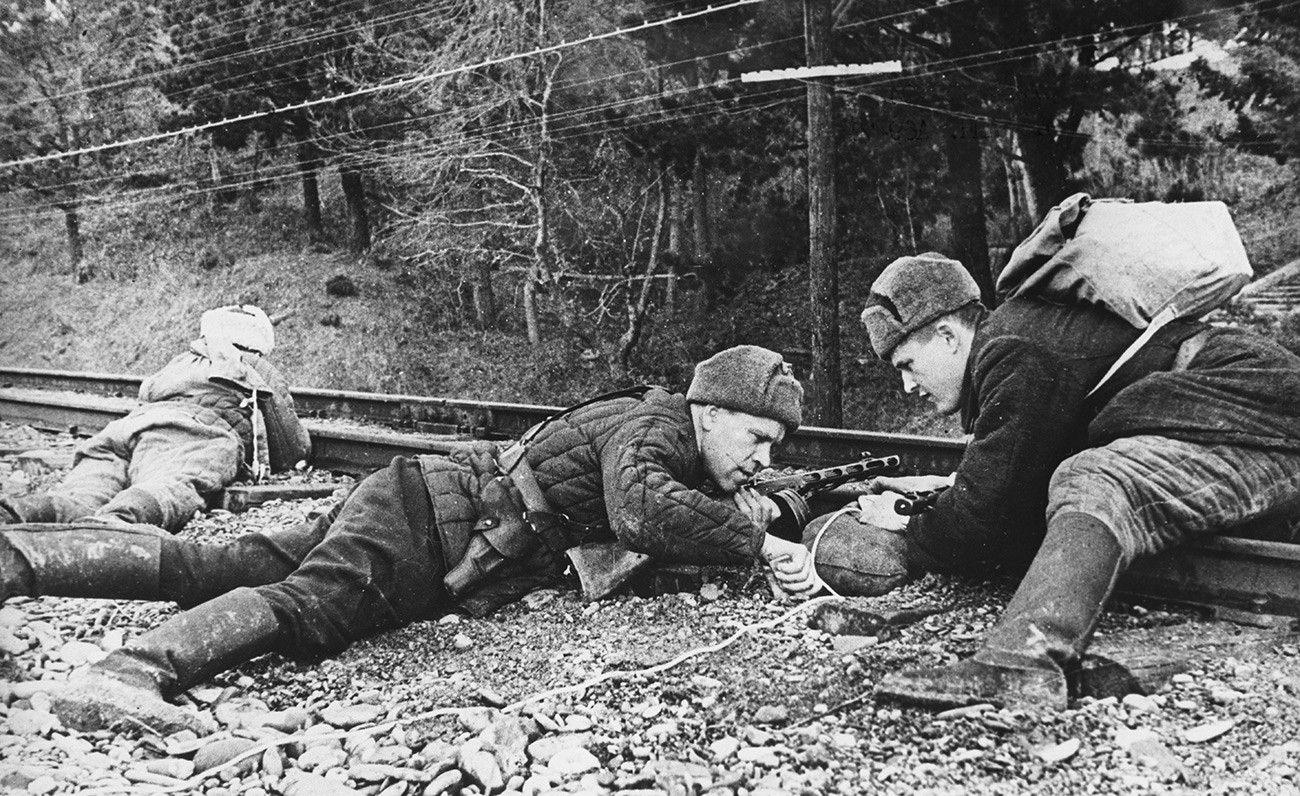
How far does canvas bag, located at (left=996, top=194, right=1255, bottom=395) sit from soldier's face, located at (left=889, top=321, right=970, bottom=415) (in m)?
0.43

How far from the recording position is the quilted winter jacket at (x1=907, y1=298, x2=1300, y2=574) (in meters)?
3.27

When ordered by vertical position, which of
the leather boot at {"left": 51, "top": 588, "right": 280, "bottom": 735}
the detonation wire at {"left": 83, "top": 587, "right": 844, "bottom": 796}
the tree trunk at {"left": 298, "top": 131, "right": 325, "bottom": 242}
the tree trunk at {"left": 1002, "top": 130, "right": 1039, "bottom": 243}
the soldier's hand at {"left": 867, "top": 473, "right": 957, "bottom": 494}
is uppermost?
the tree trunk at {"left": 298, "top": 131, "right": 325, "bottom": 242}

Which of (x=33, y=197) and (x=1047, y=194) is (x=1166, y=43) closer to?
(x=1047, y=194)

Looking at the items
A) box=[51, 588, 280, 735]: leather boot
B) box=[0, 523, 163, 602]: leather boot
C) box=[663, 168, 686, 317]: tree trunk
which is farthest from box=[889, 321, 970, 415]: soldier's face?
box=[663, 168, 686, 317]: tree trunk

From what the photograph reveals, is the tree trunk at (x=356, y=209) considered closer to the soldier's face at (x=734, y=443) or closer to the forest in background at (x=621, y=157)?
the forest in background at (x=621, y=157)

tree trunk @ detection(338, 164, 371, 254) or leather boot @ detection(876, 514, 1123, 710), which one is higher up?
tree trunk @ detection(338, 164, 371, 254)

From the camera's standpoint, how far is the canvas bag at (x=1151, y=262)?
3352 millimetres

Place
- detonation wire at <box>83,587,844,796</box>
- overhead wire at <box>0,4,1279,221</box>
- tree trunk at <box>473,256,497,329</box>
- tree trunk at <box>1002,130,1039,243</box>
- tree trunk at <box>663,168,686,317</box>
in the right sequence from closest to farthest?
1. detonation wire at <box>83,587,844,796</box>
2. overhead wire at <box>0,4,1279,221</box>
3. tree trunk at <box>1002,130,1039,243</box>
4. tree trunk at <box>663,168,686,317</box>
5. tree trunk at <box>473,256,497,329</box>

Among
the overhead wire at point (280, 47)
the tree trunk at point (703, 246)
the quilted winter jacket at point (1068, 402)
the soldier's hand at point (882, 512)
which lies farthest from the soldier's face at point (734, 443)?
the tree trunk at point (703, 246)

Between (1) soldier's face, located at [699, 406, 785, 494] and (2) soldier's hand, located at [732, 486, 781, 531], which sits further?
(2) soldier's hand, located at [732, 486, 781, 531]

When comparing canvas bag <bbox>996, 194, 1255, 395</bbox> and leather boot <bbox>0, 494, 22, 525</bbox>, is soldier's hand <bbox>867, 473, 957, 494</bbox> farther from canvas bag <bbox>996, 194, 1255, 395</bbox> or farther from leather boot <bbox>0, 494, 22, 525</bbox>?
leather boot <bbox>0, 494, 22, 525</bbox>

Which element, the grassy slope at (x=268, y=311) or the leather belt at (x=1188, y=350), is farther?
the grassy slope at (x=268, y=311)

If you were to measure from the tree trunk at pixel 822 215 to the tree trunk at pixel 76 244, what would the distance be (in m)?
8.19

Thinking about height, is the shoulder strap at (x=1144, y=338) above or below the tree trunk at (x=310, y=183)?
below
